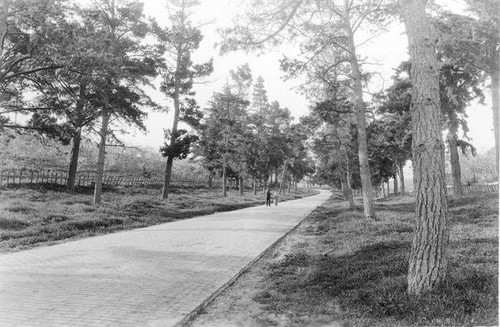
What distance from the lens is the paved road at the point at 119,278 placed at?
454 centimetres

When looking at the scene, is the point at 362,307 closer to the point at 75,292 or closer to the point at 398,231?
the point at 75,292

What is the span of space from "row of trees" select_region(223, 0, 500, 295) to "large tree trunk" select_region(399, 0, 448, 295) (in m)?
0.01

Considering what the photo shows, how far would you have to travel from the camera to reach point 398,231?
1077 centimetres

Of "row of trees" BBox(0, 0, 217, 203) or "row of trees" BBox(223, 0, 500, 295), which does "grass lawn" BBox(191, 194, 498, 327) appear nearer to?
"row of trees" BBox(223, 0, 500, 295)

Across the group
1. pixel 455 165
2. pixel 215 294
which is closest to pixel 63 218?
pixel 215 294

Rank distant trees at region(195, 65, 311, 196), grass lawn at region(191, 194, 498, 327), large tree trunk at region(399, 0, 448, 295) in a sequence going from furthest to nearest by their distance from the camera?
distant trees at region(195, 65, 311, 196), large tree trunk at region(399, 0, 448, 295), grass lawn at region(191, 194, 498, 327)

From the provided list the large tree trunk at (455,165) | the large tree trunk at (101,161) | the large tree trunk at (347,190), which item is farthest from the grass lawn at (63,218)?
the large tree trunk at (455,165)

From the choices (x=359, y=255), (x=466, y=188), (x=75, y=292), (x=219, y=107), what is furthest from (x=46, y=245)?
(x=466, y=188)

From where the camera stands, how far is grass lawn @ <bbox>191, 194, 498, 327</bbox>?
4.19m

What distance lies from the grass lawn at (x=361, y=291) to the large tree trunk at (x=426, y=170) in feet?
0.91

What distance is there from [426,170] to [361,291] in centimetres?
202

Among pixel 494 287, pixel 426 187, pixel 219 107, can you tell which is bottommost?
pixel 494 287

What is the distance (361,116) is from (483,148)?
115697 mm

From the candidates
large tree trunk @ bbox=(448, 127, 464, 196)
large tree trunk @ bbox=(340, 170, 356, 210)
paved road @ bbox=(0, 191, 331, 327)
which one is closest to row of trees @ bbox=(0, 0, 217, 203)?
paved road @ bbox=(0, 191, 331, 327)
